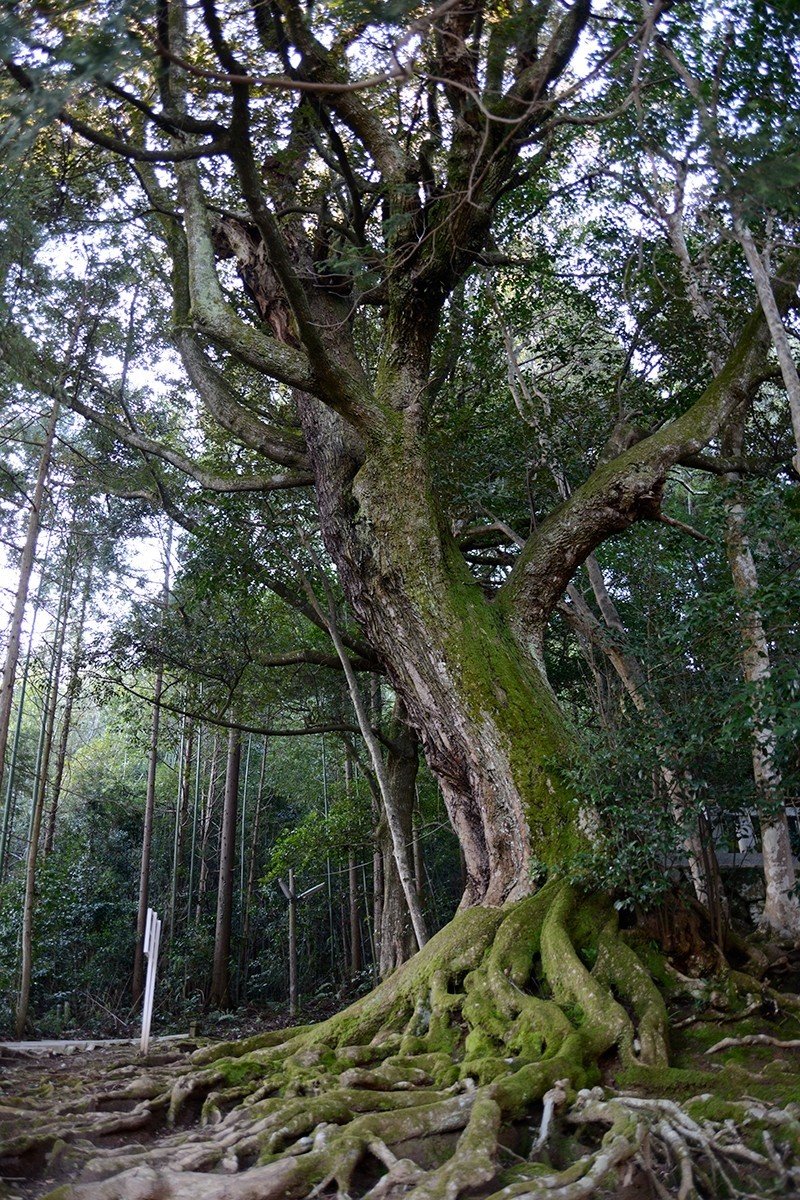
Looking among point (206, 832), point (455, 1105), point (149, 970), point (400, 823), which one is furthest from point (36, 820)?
point (455, 1105)

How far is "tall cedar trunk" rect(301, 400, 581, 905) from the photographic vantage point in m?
5.40

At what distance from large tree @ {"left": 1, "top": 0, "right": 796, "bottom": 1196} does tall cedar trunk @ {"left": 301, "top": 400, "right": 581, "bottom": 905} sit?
20mm

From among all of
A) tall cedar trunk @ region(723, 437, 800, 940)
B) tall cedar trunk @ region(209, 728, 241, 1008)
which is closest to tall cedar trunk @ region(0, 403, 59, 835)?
tall cedar trunk @ region(209, 728, 241, 1008)

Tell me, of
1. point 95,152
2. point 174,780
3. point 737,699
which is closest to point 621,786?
point 737,699

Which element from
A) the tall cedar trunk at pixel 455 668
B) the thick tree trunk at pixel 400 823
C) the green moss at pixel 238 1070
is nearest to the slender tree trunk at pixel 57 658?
the thick tree trunk at pixel 400 823

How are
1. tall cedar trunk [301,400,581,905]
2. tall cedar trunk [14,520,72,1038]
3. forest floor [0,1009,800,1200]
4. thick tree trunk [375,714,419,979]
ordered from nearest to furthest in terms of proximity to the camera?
forest floor [0,1009,800,1200], tall cedar trunk [301,400,581,905], thick tree trunk [375,714,419,979], tall cedar trunk [14,520,72,1038]

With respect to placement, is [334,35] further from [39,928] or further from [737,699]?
[39,928]

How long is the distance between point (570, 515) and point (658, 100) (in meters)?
4.01

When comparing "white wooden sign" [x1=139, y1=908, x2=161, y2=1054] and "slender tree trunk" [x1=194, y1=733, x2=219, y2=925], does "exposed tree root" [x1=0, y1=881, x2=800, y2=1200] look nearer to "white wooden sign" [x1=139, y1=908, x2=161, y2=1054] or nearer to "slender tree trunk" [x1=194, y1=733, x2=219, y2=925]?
"white wooden sign" [x1=139, y1=908, x2=161, y2=1054]

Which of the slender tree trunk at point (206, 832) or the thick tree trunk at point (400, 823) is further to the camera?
the slender tree trunk at point (206, 832)

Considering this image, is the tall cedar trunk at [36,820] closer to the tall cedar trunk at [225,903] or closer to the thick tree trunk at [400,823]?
the tall cedar trunk at [225,903]

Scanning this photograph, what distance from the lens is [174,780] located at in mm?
20188

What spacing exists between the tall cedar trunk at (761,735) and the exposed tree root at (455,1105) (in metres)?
1.26

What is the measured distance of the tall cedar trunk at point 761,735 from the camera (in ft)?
14.9
